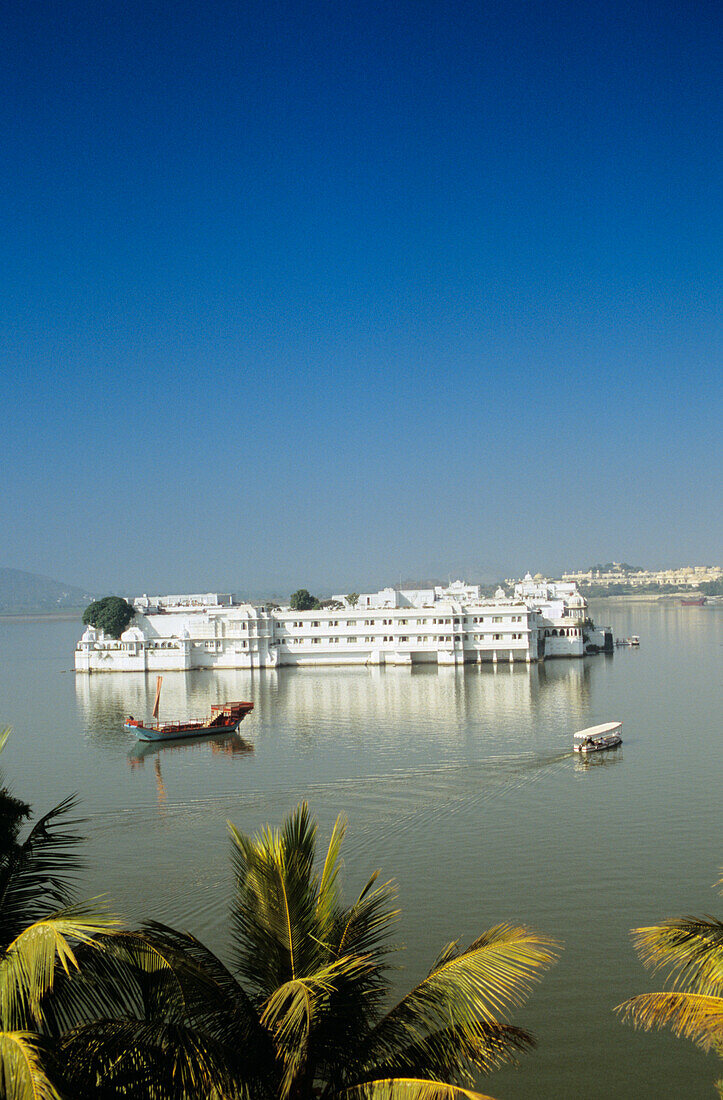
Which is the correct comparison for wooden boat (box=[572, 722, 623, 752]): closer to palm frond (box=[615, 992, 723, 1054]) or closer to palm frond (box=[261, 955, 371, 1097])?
palm frond (box=[615, 992, 723, 1054])

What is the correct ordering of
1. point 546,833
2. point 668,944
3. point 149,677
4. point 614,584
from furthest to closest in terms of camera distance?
1. point 614,584
2. point 149,677
3. point 546,833
4. point 668,944

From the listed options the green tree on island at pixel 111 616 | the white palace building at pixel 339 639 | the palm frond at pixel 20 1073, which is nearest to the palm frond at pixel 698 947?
the palm frond at pixel 20 1073

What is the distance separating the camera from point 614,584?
182375mm

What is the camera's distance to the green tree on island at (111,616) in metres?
48.8

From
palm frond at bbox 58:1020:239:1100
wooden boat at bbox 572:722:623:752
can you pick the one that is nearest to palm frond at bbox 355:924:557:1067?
palm frond at bbox 58:1020:239:1100

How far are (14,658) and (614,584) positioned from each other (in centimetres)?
14419

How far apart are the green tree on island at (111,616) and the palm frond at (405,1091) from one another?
4690cm

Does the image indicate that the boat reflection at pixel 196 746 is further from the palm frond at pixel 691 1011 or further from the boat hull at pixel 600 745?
the palm frond at pixel 691 1011

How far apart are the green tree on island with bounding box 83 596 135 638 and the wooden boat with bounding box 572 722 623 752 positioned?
32618 millimetres

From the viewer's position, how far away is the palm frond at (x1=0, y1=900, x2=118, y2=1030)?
11.4ft

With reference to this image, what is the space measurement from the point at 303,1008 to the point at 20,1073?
3.93ft

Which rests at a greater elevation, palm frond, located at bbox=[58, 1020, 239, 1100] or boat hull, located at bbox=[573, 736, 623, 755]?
palm frond, located at bbox=[58, 1020, 239, 1100]

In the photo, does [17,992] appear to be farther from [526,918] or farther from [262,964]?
[526,918]

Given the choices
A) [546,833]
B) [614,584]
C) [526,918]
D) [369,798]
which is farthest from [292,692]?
[614,584]
